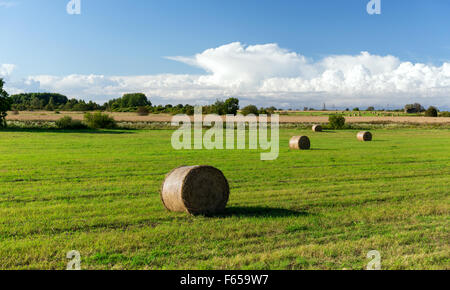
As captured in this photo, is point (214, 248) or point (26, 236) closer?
point (214, 248)

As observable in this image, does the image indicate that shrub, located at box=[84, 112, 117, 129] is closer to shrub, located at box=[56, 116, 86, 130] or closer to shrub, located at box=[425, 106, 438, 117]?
shrub, located at box=[56, 116, 86, 130]

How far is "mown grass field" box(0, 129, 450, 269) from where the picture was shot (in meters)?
7.46

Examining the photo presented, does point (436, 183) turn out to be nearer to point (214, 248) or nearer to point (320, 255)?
point (320, 255)

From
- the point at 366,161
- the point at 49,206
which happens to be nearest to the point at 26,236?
the point at 49,206

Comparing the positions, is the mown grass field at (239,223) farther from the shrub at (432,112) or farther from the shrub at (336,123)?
the shrub at (432,112)

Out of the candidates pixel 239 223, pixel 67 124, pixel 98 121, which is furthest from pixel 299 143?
pixel 98 121

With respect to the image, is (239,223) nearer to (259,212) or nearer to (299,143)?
(259,212)

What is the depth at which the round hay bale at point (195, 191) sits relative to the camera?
10.4 m

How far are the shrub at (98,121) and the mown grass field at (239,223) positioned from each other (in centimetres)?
4746

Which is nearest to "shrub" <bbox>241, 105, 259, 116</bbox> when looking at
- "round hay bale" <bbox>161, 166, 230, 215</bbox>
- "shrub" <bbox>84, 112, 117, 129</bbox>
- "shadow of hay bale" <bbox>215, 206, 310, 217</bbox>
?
"shrub" <bbox>84, 112, 117, 129</bbox>

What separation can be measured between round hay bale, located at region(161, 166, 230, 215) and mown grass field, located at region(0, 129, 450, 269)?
1.12ft

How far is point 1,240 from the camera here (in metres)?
8.48
